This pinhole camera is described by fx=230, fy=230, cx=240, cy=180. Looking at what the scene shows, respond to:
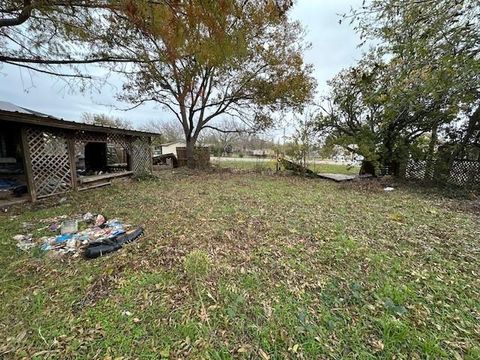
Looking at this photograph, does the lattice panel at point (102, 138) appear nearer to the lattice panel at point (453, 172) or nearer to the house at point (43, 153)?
the house at point (43, 153)

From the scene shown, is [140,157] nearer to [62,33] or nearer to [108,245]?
[62,33]

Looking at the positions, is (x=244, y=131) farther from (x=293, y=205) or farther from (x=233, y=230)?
(x=233, y=230)

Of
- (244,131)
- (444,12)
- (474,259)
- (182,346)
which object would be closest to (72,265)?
(182,346)

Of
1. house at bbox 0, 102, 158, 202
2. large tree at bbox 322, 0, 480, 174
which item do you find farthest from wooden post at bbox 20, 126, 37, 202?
large tree at bbox 322, 0, 480, 174

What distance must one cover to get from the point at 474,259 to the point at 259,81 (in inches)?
356

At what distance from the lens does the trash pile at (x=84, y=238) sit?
8.34ft

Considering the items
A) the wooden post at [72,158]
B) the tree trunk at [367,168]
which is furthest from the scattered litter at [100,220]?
the tree trunk at [367,168]

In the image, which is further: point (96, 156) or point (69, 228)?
point (96, 156)

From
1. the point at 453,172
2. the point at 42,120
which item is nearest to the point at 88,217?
the point at 42,120

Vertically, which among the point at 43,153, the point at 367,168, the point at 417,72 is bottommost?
the point at 367,168

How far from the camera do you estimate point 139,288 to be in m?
1.93

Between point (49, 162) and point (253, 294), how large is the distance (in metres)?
5.84

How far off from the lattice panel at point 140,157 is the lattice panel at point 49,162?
261 centimetres

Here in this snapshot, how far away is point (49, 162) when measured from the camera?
532cm
